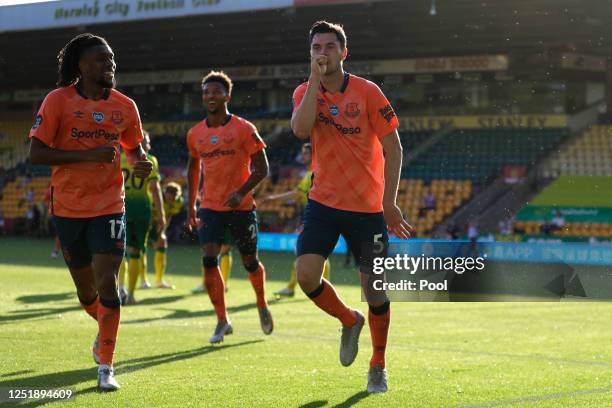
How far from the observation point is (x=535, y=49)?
32.2 metres

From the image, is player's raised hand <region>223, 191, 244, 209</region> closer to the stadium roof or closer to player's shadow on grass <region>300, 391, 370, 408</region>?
player's shadow on grass <region>300, 391, 370, 408</region>

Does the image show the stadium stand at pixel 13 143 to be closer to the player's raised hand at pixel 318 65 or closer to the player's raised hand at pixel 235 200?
the player's raised hand at pixel 235 200

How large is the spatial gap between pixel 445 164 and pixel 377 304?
1058 inches

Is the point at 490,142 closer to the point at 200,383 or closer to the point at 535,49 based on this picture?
the point at 535,49

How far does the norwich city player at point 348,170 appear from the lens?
646 cm

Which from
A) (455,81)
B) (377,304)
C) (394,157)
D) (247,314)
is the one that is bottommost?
(247,314)

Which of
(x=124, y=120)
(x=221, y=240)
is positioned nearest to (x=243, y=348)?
(x=221, y=240)

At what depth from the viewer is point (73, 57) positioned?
6809 mm

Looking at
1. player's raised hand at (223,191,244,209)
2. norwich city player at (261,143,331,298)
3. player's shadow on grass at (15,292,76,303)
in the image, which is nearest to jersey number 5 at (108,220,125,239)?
player's raised hand at (223,191,244,209)

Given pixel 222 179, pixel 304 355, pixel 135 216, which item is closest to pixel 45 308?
pixel 135 216

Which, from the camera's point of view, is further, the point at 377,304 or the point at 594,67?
the point at 594,67

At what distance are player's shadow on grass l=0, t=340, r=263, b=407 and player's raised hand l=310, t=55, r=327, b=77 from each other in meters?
2.33

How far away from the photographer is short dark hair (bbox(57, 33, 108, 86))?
6793 millimetres

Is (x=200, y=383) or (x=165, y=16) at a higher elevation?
(x=165, y=16)
